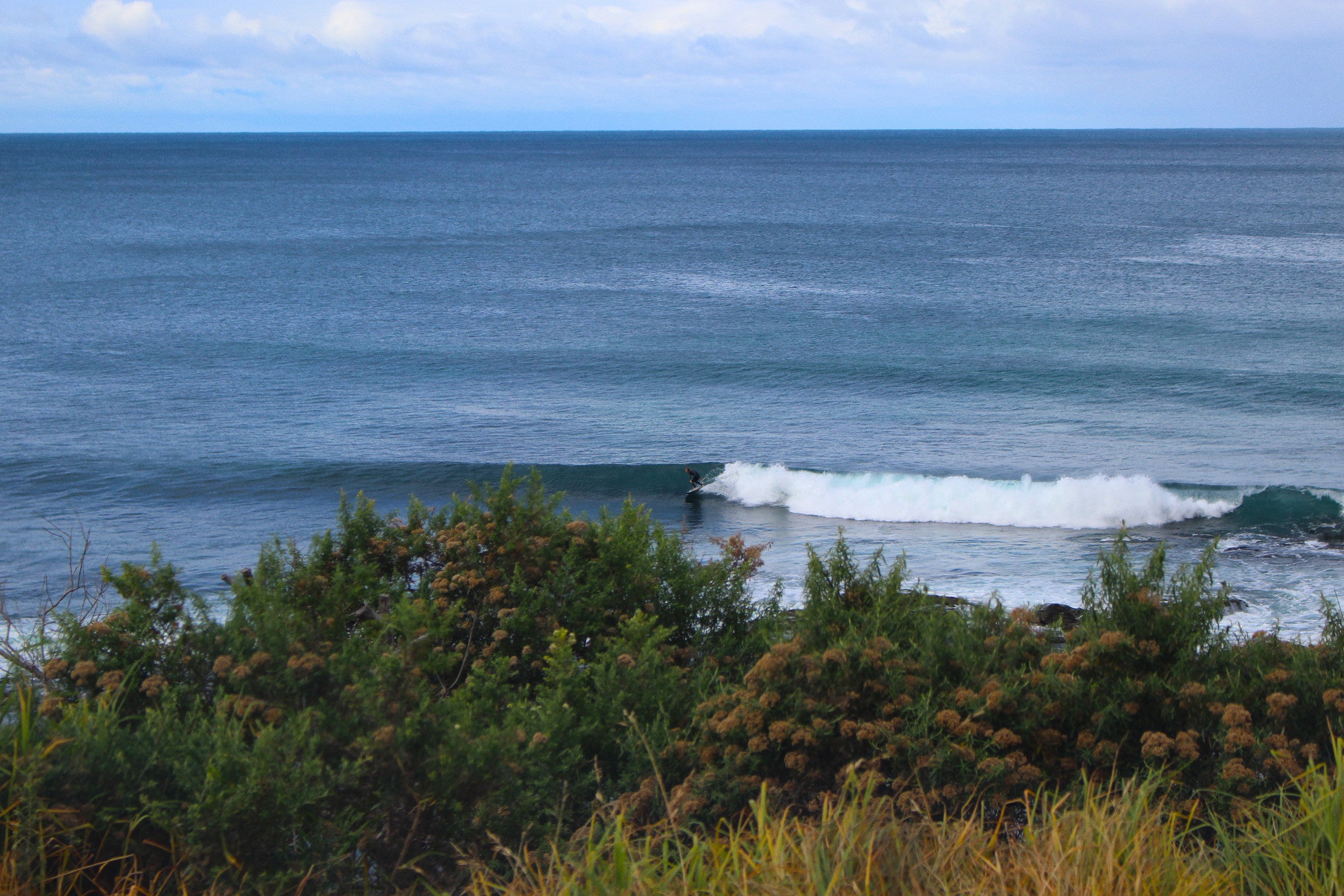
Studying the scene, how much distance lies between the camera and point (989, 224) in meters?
82.6

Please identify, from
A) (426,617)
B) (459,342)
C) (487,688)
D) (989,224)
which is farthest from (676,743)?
(989,224)

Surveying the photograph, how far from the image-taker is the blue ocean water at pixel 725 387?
904 inches

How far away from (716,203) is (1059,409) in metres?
73.8

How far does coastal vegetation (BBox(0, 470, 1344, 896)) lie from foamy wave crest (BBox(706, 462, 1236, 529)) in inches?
604

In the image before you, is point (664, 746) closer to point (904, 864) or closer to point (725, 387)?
point (904, 864)

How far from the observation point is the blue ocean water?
2295 cm

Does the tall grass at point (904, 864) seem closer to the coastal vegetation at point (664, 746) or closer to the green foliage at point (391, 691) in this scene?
the coastal vegetation at point (664, 746)

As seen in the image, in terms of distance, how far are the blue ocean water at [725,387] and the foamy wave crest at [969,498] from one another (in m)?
0.09

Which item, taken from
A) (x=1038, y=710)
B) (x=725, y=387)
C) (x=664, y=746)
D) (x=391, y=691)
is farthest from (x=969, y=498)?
(x=391, y=691)

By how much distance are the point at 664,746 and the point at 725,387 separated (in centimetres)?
2825

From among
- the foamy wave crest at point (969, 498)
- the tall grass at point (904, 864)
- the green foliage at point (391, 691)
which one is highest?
the tall grass at point (904, 864)

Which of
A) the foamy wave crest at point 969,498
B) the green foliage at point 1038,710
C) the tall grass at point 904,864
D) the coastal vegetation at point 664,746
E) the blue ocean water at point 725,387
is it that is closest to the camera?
the tall grass at point 904,864

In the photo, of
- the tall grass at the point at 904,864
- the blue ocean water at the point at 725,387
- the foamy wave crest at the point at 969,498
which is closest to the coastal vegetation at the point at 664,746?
the tall grass at the point at 904,864

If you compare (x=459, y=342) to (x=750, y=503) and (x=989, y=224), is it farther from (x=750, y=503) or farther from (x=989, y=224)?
(x=989, y=224)
